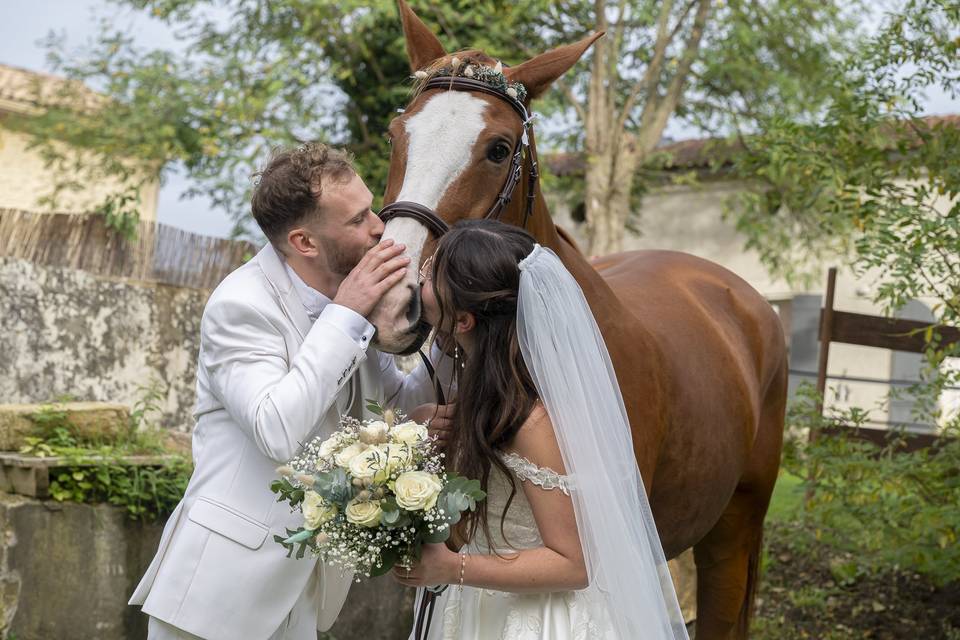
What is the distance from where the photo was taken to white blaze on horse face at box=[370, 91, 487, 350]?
279 cm

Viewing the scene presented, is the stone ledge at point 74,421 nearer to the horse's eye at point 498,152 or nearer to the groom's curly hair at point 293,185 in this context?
the groom's curly hair at point 293,185

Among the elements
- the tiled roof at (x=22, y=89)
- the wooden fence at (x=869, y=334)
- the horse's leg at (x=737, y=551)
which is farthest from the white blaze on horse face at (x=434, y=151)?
the tiled roof at (x=22, y=89)

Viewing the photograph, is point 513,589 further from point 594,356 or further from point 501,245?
point 501,245

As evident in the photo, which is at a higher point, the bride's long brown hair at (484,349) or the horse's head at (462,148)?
the horse's head at (462,148)

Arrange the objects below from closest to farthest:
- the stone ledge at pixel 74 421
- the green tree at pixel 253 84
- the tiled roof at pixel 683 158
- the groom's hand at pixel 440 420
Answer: the groom's hand at pixel 440 420 < the stone ledge at pixel 74 421 < the green tree at pixel 253 84 < the tiled roof at pixel 683 158

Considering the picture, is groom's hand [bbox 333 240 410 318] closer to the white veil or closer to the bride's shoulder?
the white veil

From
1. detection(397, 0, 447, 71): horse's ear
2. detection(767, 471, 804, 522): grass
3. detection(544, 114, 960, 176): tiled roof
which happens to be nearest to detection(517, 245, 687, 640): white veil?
detection(397, 0, 447, 71): horse's ear

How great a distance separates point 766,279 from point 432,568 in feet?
49.0

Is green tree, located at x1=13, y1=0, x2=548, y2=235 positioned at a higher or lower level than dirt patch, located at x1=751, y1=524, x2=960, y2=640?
higher

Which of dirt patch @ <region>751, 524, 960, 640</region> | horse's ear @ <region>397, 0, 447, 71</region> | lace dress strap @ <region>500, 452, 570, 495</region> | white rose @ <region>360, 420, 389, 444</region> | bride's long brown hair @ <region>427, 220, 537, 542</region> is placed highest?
horse's ear @ <region>397, 0, 447, 71</region>

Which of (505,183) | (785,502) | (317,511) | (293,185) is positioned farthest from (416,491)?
(785,502)

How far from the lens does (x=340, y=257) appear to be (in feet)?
9.17

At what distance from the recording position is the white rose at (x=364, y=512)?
2188mm

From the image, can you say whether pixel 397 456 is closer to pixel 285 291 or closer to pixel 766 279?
pixel 285 291
